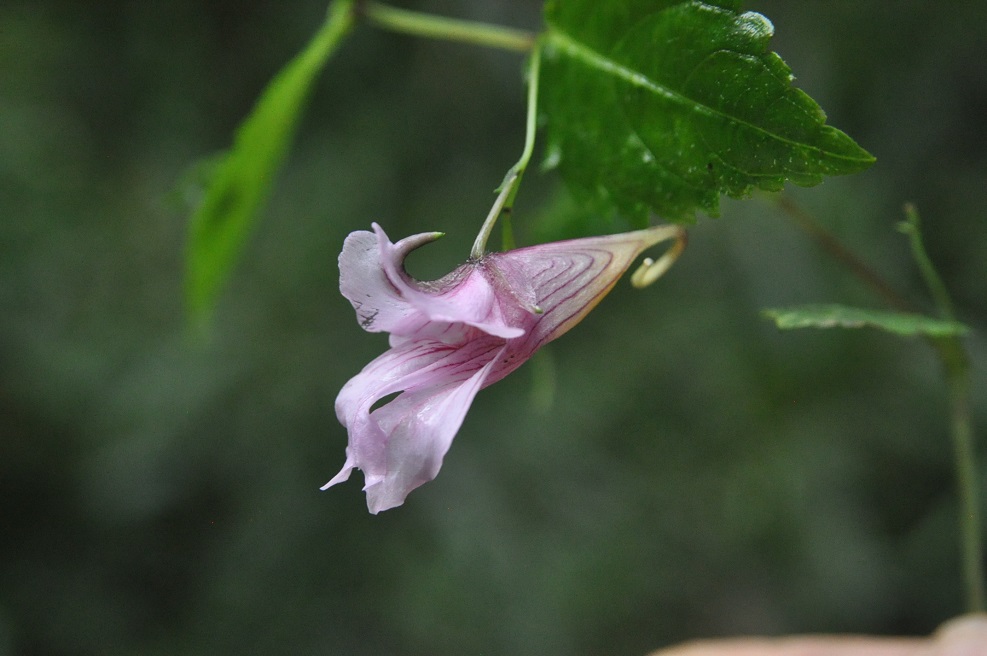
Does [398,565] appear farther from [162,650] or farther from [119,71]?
[119,71]

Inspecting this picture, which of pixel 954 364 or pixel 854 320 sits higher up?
pixel 854 320

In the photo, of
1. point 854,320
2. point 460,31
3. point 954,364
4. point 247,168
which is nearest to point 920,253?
point 854,320

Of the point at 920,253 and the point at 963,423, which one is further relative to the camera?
the point at 963,423

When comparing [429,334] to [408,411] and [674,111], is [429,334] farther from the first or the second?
[674,111]

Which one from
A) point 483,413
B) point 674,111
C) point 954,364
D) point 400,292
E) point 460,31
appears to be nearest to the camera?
point 400,292

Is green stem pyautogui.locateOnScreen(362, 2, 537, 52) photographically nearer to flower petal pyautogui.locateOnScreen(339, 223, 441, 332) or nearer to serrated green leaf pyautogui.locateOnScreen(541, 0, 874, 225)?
serrated green leaf pyautogui.locateOnScreen(541, 0, 874, 225)

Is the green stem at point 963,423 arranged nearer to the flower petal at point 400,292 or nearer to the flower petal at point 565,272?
the flower petal at point 565,272

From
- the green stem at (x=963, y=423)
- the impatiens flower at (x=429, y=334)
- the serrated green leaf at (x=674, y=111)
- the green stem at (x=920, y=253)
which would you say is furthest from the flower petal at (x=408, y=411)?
the green stem at (x=963, y=423)
